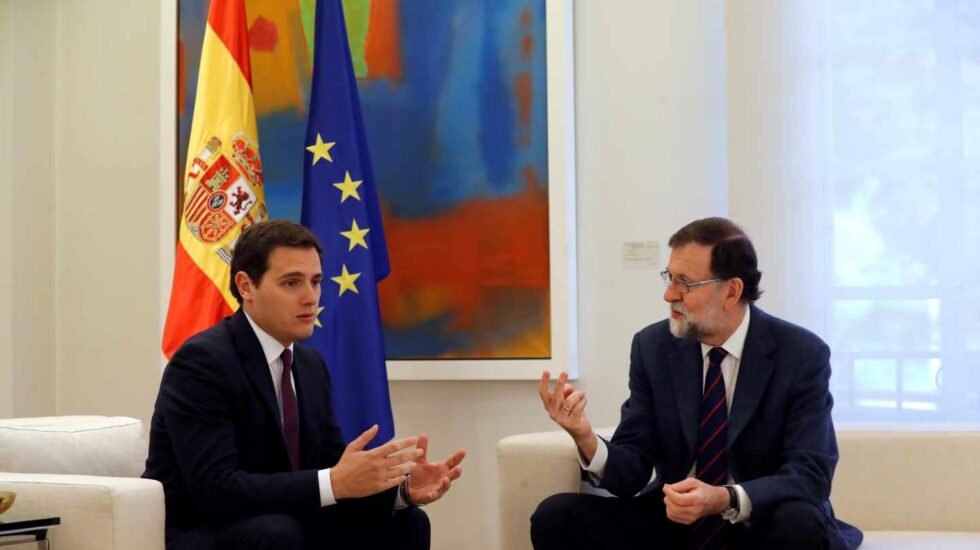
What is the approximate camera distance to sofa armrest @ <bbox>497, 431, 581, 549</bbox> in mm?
3096

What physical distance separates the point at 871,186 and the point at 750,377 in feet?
4.62

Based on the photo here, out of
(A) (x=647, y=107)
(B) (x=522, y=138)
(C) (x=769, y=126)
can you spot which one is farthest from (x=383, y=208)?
(C) (x=769, y=126)

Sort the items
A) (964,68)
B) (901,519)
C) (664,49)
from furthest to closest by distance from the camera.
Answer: (664,49), (964,68), (901,519)

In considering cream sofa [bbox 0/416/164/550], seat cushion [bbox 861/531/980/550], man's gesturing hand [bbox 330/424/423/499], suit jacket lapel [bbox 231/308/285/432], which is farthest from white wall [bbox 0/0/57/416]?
seat cushion [bbox 861/531/980/550]

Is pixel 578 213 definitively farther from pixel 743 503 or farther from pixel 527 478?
pixel 743 503

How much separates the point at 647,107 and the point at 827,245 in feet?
2.75

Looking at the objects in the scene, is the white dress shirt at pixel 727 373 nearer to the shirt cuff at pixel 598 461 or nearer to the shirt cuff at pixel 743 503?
the shirt cuff at pixel 598 461

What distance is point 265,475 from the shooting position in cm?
276

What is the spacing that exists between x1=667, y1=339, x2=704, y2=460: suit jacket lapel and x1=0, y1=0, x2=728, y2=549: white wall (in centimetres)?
114

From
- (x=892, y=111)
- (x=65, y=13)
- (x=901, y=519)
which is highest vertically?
(x=65, y=13)

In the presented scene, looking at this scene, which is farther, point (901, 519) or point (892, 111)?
point (892, 111)

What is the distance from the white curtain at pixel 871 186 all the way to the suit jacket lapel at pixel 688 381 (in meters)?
1.09

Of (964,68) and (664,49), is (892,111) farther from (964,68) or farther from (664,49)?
(664,49)

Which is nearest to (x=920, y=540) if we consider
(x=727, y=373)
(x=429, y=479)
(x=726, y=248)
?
(x=727, y=373)
